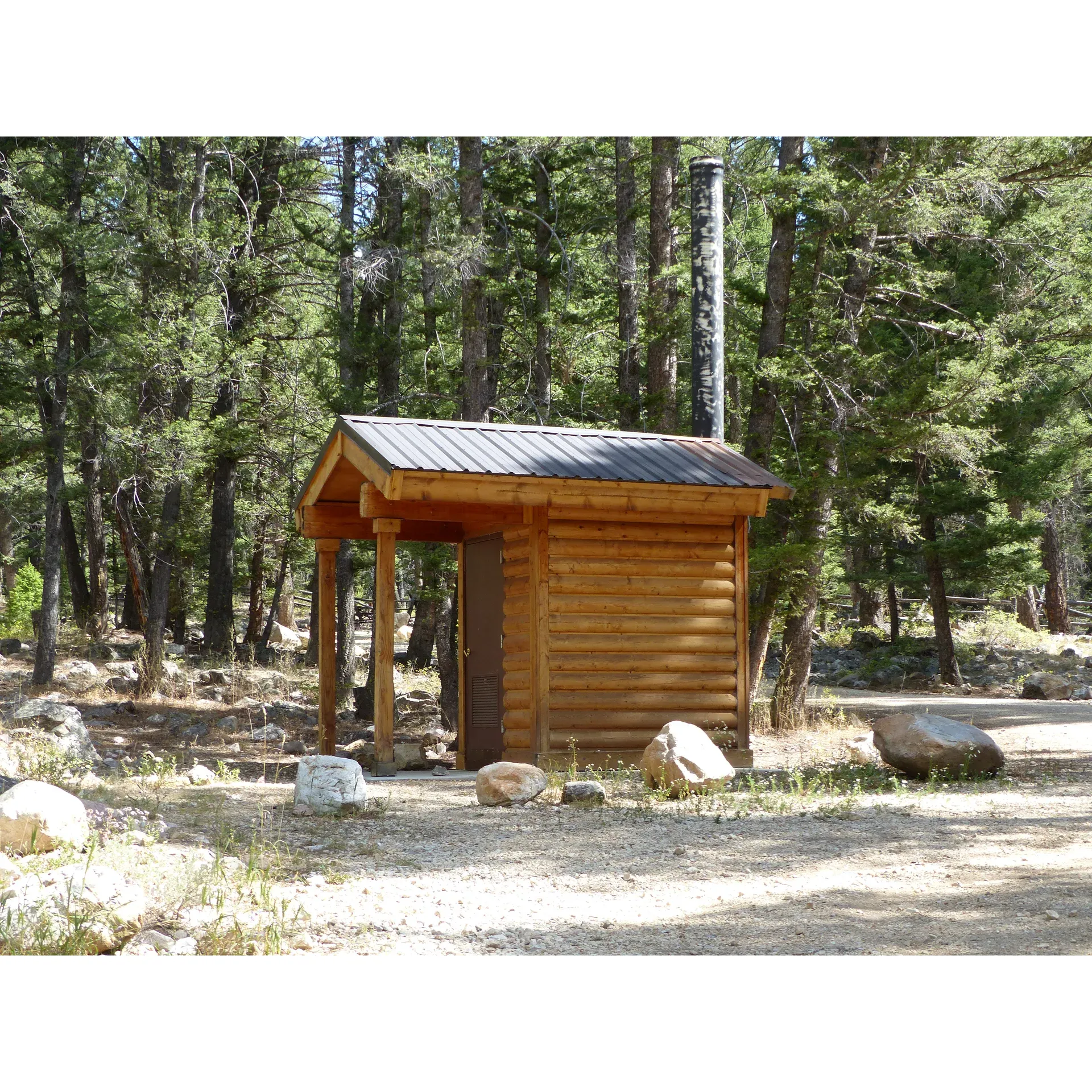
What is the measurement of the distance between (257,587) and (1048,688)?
17346 millimetres

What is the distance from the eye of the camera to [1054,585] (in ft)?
97.6

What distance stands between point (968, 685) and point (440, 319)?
12.8 metres

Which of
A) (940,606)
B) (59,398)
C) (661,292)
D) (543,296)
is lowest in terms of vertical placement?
(940,606)

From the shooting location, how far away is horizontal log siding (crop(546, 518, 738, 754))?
1078 cm

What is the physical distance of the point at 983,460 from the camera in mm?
21500

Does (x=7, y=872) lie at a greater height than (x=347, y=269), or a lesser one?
lesser

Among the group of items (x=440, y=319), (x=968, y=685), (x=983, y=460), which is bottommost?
(x=968, y=685)

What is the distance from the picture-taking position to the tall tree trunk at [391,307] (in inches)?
703

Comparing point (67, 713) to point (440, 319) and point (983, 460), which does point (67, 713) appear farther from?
point (983, 460)

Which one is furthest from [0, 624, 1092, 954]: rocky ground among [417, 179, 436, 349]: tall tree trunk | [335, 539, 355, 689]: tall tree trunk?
[417, 179, 436, 349]: tall tree trunk

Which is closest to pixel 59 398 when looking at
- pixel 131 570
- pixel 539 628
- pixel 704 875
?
pixel 131 570

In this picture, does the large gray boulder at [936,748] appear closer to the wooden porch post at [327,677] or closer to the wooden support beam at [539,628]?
the wooden support beam at [539,628]

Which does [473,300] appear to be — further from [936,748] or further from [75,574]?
[75,574]
